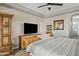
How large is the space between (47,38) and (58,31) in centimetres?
22

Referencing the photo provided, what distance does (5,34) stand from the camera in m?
1.49

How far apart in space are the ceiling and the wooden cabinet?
0.26m

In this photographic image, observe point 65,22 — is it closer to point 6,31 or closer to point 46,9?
point 46,9

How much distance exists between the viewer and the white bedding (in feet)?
4.29

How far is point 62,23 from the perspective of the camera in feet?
4.96

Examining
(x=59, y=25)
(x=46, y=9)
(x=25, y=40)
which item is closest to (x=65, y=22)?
(x=59, y=25)

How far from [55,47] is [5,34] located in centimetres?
83

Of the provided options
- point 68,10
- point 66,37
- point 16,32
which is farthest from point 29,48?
point 68,10

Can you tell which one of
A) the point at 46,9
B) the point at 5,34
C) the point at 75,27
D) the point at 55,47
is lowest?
the point at 55,47

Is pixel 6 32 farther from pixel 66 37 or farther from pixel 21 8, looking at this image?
pixel 66 37

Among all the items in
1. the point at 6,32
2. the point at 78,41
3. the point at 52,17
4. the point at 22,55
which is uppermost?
the point at 52,17

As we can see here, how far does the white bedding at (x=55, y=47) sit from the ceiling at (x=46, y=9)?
436 mm

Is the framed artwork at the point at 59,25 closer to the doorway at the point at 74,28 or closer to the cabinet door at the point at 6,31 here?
the doorway at the point at 74,28

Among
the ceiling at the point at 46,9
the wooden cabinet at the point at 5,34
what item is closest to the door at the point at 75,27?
the ceiling at the point at 46,9
